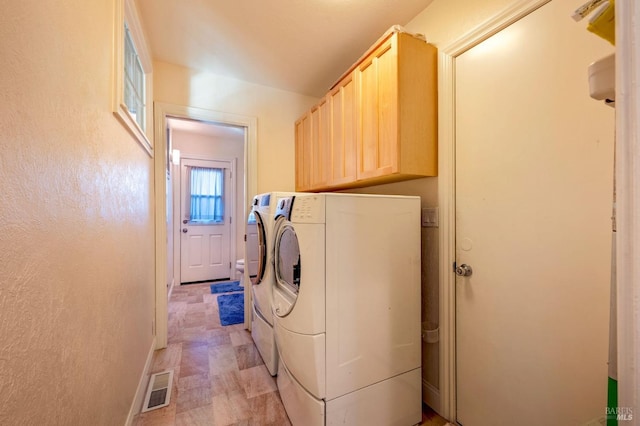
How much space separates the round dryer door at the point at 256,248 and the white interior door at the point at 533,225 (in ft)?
4.31

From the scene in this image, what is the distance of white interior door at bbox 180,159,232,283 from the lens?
4.02 metres

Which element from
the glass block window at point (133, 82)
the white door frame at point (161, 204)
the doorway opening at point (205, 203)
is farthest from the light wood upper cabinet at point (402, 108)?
the doorway opening at point (205, 203)

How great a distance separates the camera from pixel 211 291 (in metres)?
3.64

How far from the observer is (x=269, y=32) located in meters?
1.81

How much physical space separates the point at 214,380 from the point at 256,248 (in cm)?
99

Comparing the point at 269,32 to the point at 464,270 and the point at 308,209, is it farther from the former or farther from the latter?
the point at 464,270

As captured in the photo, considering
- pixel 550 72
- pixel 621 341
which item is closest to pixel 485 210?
pixel 550 72

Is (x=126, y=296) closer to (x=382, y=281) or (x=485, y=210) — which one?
(x=382, y=281)

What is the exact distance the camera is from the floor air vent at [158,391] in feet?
4.95

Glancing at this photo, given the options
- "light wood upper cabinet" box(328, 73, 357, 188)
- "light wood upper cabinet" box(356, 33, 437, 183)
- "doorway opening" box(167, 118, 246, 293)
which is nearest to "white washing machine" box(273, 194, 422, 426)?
"light wood upper cabinet" box(356, 33, 437, 183)

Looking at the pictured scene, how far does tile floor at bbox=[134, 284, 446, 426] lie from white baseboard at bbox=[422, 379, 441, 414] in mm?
43

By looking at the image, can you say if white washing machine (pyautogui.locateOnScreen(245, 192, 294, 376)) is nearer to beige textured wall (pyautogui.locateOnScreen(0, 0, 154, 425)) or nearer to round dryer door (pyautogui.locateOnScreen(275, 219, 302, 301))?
round dryer door (pyautogui.locateOnScreen(275, 219, 302, 301))

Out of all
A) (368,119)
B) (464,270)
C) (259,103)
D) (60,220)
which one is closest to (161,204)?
(259,103)

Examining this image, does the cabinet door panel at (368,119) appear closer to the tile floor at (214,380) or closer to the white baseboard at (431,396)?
the white baseboard at (431,396)
